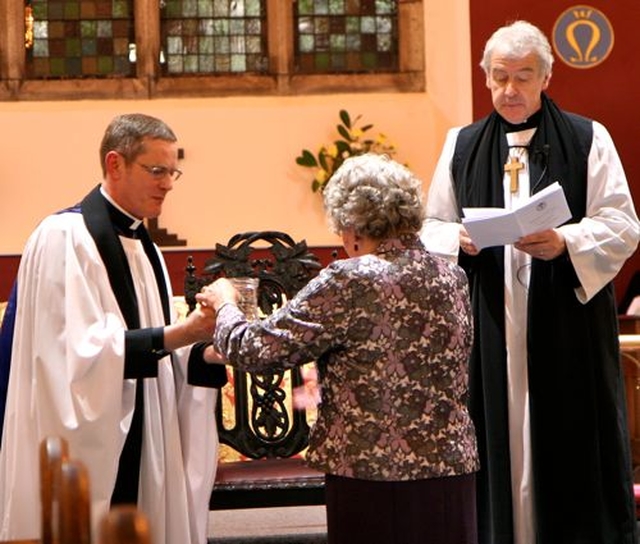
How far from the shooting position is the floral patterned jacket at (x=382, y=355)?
125 inches

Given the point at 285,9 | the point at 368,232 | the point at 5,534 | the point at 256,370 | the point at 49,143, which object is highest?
the point at 285,9

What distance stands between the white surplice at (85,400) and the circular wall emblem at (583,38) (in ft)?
21.0

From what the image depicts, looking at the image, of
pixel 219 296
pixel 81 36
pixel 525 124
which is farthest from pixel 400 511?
pixel 81 36

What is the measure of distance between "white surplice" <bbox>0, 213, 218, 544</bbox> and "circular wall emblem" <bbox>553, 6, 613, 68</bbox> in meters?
6.39

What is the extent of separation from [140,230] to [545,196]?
3.71 ft

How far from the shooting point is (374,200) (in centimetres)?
324

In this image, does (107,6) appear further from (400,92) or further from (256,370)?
(256,370)

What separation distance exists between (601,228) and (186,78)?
7577 mm

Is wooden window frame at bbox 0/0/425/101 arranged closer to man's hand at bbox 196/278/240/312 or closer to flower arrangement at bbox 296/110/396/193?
flower arrangement at bbox 296/110/396/193

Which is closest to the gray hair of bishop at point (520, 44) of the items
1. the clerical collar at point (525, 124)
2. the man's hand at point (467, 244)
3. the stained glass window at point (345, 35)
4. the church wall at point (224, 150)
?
the clerical collar at point (525, 124)

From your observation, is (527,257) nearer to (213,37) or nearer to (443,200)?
(443,200)

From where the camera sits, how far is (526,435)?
4.23 meters

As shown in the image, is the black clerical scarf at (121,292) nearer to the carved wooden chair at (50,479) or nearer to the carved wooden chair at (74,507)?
the carved wooden chair at (50,479)

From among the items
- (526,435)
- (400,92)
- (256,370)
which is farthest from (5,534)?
(400,92)
